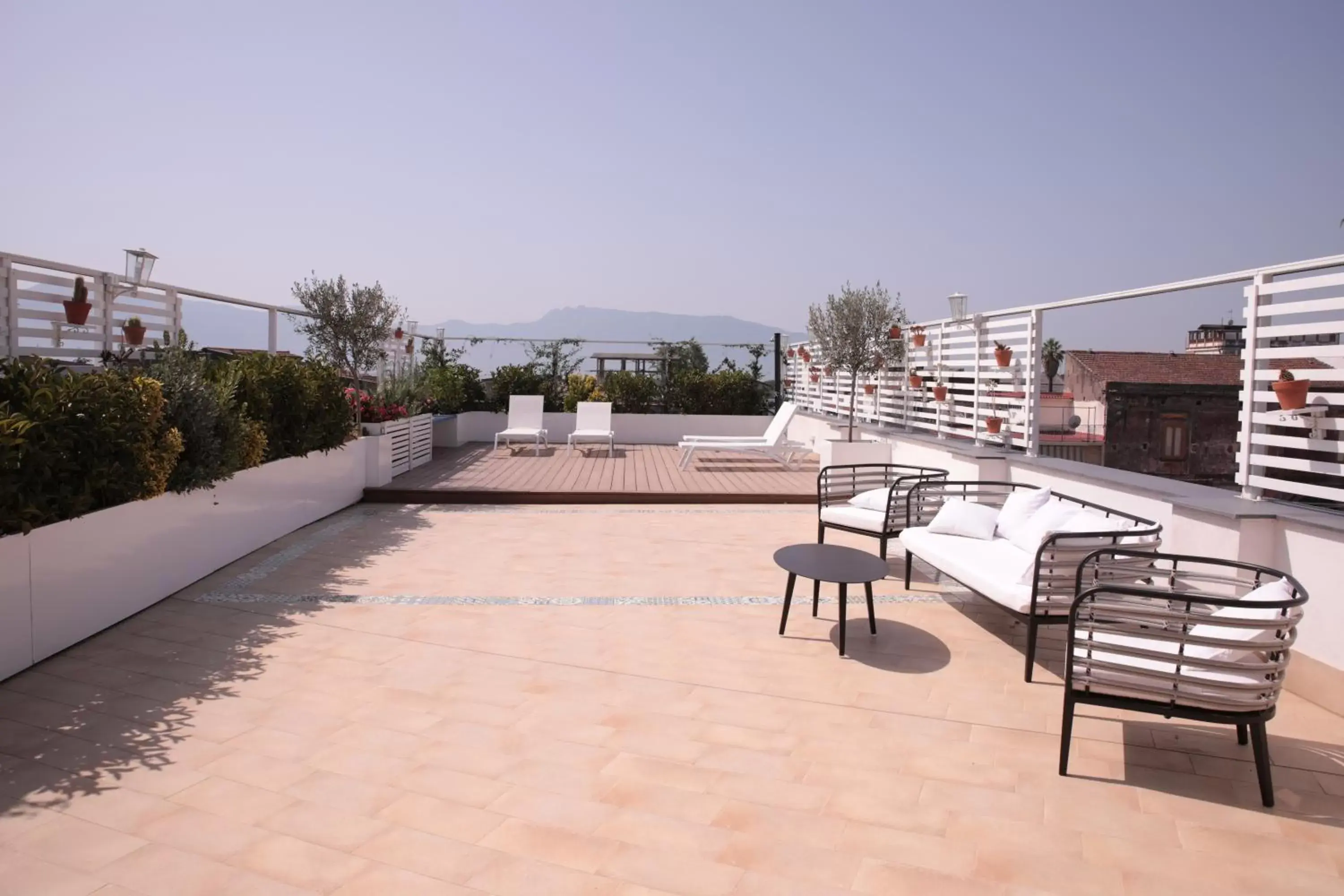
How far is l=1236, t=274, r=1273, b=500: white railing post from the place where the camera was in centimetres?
402

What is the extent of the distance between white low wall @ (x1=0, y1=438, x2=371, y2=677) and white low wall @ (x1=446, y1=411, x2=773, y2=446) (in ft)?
22.7

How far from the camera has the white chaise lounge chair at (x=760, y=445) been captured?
36.2 feet

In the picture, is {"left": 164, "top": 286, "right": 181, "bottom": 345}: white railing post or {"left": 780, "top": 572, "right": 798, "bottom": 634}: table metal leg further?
{"left": 164, "top": 286, "right": 181, "bottom": 345}: white railing post

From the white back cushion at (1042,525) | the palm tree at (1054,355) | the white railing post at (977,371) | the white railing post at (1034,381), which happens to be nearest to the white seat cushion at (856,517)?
the white back cushion at (1042,525)

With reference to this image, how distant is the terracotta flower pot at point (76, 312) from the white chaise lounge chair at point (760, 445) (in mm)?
6999

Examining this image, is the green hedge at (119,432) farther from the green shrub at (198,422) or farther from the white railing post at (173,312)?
the white railing post at (173,312)

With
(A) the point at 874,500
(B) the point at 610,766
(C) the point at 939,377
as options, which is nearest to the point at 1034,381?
(C) the point at 939,377

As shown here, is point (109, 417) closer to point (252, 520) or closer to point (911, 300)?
point (252, 520)

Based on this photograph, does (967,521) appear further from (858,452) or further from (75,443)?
(75,443)

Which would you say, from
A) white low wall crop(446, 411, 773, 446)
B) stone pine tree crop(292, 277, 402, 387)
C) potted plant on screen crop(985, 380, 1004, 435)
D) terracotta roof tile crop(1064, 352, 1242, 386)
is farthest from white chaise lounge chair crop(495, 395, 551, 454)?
terracotta roof tile crop(1064, 352, 1242, 386)

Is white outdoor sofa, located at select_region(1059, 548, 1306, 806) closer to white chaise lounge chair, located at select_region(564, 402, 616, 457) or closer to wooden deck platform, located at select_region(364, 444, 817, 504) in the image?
wooden deck platform, located at select_region(364, 444, 817, 504)

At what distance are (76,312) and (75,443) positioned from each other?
88.5 inches

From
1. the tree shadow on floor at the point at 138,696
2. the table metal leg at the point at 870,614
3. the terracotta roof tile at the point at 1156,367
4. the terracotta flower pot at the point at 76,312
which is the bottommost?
the tree shadow on floor at the point at 138,696

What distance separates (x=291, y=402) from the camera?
686cm
